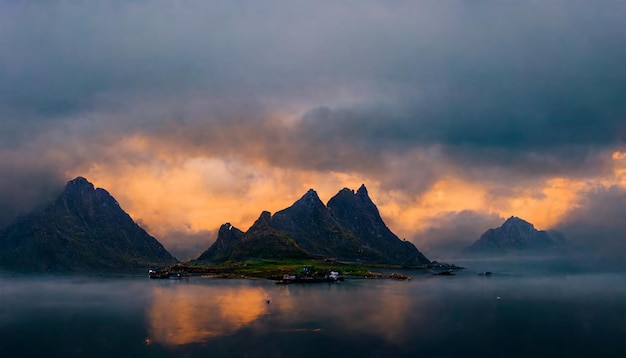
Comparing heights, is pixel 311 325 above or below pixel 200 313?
below

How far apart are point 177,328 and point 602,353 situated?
81.3 meters

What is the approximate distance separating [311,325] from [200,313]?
33.2m

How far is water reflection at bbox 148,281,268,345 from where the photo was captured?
3506 inches

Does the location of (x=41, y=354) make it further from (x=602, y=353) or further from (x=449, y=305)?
(x=449, y=305)

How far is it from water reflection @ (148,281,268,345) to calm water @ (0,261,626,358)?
30 cm

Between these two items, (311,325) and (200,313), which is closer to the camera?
(311,325)

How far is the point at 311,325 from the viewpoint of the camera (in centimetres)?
10088

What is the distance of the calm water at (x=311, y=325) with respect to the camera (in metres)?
78.0

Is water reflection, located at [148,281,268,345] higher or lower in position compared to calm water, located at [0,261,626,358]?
higher

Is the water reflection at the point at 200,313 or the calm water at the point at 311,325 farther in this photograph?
the water reflection at the point at 200,313

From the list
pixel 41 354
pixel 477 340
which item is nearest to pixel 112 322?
pixel 41 354

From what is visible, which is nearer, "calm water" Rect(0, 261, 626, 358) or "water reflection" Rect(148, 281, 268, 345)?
"calm water" Rect(0, 261, 626, 358)

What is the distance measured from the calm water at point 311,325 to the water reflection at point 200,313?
11.7 inches

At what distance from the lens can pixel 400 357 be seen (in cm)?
7306
